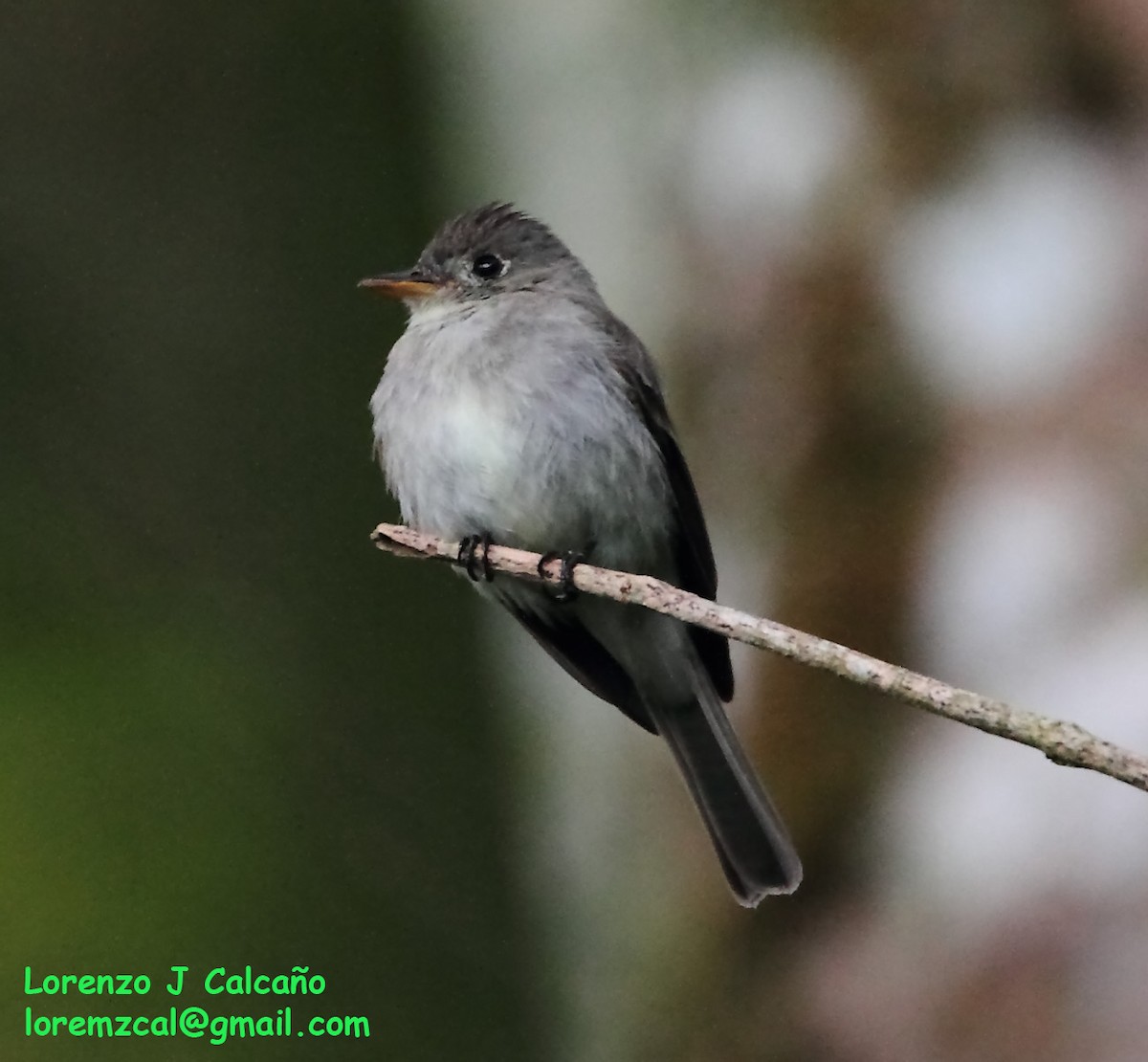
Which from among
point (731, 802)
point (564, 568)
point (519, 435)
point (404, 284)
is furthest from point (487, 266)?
point (731, 802)

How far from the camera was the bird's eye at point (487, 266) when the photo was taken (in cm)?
231

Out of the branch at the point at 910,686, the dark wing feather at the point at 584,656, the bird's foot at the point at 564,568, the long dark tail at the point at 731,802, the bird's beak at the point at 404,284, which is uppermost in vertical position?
the bird's beak at the point at 404,284

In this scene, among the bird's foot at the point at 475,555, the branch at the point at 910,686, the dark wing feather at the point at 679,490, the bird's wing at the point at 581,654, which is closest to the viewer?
the branch at the point at 910,686

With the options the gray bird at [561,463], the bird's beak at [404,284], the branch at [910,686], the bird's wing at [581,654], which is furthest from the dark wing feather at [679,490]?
the branch at [910,686]

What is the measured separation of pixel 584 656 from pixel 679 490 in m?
0.36

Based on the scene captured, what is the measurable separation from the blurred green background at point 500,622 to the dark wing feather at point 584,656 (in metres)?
0.10

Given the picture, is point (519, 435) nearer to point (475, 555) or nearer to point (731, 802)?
point (475, 555)

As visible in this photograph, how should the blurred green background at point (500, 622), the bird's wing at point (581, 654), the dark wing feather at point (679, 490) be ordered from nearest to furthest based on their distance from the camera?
the blurred green background at point (500, 622), the dark wing feather at point (679, 490), the bird's wing at point (581, 654)

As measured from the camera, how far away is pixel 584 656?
2482mm

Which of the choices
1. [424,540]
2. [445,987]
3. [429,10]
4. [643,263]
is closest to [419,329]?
[643,263]

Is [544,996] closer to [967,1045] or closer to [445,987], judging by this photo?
[445,987]

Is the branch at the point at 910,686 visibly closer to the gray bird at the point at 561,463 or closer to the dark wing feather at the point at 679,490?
the gray bird at the point at 561,463

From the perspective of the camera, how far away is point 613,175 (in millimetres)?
2311

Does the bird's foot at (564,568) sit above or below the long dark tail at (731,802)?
above
